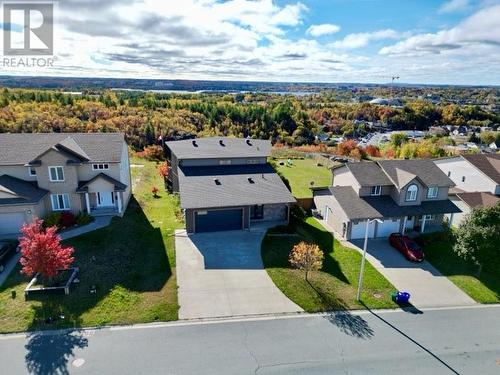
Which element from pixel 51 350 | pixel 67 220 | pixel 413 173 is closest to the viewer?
pixel 51 350

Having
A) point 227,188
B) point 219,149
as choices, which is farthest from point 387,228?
point 219,149

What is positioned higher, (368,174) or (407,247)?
(368,174)

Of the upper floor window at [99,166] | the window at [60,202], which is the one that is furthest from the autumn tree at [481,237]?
the window at [60,202]

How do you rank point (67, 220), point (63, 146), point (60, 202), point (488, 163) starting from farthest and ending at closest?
point (488, 163), point (60, 202), point (63, 146), point (67, 220)

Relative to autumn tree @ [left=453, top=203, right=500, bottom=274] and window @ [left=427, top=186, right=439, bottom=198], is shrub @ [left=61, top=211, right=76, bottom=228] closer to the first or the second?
autumn tree @ [left=453, top=203, right=500, bottom=274]

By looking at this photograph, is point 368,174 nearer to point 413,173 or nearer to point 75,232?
point 413,173

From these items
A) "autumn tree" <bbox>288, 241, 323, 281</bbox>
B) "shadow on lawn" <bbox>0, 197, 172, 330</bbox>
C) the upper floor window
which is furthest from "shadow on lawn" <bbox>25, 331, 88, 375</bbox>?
the upper floor window
